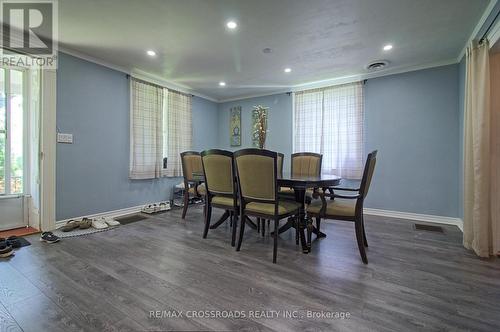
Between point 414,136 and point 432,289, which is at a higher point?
point 414,136

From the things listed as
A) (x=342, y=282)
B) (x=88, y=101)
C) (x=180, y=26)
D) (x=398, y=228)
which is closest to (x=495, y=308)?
(x=342, y=282)

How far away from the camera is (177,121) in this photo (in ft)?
15.5

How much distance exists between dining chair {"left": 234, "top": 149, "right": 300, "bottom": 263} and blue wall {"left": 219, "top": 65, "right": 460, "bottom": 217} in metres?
2.51

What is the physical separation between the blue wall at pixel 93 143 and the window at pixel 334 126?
3.30 metres

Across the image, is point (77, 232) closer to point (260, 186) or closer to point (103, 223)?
point (103, 223)

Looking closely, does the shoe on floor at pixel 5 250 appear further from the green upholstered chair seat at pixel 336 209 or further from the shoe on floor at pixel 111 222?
the green upholstered chair seat at pixel 336 209

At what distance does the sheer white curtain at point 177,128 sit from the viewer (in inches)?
180

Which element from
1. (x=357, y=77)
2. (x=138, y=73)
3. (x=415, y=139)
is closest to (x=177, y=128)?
(x=138, y=73)

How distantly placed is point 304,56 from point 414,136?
2253 millimetres

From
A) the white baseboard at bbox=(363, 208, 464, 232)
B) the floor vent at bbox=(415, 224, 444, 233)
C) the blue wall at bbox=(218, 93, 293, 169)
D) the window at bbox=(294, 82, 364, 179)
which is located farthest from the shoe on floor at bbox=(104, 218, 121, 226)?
the floor vent at bbox=(415, 224, 444, 233)

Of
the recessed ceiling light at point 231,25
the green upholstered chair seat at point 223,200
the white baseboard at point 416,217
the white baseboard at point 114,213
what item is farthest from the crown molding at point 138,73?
the white baseboard at point 416,217

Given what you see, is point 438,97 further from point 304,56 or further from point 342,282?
point 342,282

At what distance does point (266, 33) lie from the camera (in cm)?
268

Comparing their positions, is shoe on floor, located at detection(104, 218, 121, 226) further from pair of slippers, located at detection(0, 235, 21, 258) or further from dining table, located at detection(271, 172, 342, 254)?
dining table, located at detection(271, 172, 342, 254)
